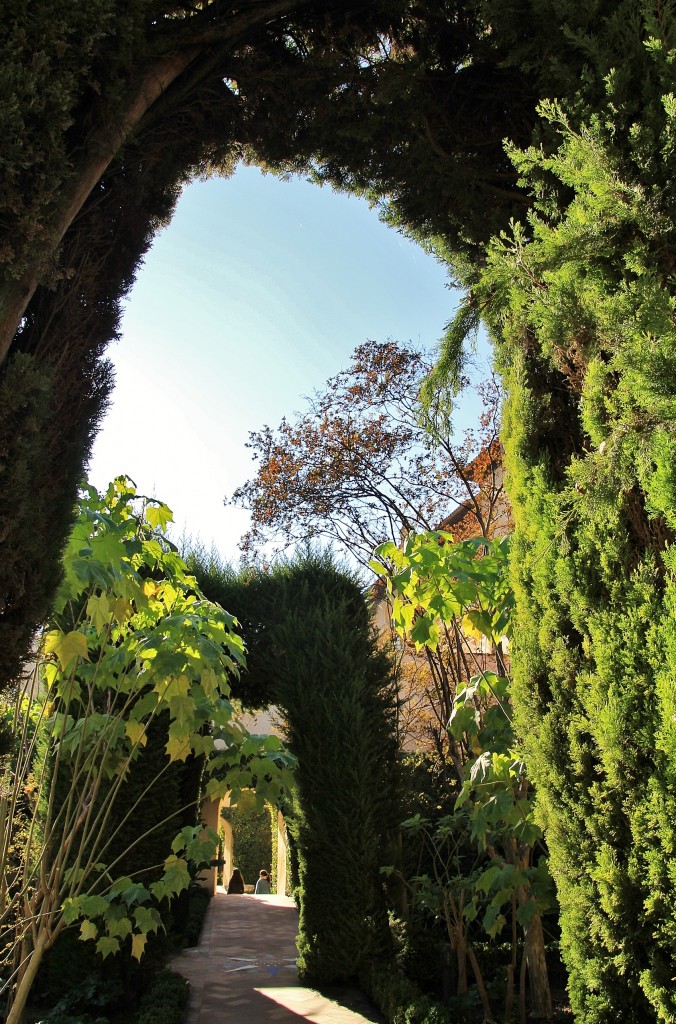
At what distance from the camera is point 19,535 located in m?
2.53

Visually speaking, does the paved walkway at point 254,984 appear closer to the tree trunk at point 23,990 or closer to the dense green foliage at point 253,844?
the tree trunk at point 23,990

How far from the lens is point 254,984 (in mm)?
7402

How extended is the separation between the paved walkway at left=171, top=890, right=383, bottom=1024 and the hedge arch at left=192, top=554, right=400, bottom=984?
44 cm

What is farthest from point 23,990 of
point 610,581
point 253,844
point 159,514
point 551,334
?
point 253,844

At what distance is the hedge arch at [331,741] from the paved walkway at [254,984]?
0.44m

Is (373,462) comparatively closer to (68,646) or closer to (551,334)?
(68,646)

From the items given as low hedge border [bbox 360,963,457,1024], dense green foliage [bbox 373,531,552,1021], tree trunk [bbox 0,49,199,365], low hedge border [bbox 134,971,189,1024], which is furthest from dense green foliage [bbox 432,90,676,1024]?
low hedge border [bbox 134,971,189,1024]

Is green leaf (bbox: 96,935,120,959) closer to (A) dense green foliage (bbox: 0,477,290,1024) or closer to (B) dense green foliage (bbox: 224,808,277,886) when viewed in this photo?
(A) dense green foliage (bbox: 0,477,290,1024)

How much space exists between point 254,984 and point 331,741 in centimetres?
249

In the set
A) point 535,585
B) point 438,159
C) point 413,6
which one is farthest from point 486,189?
point 535,585

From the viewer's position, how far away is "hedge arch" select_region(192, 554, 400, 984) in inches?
277

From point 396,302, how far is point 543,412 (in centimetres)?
→ 463

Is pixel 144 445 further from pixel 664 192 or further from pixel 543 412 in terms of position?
pixel 664 192

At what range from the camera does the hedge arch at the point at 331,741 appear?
7.03m
